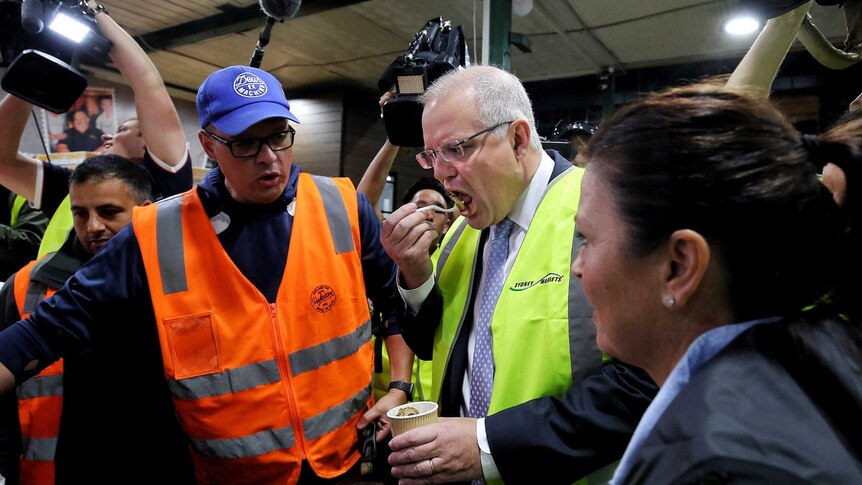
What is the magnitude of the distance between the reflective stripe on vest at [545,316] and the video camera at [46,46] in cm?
152

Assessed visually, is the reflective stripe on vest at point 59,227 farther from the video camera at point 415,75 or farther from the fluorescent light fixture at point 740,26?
the fluorescent light fixture at point 740,26

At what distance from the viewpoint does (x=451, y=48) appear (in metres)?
1.90

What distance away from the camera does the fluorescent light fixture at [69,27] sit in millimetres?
1567

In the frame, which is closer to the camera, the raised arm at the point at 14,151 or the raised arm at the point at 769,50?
the raised arm at the point at 769,50

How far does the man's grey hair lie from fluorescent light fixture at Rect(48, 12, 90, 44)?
3.89 ft

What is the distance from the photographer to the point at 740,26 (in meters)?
4.24

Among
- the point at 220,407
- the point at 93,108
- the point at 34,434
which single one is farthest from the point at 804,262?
the point at 93,108

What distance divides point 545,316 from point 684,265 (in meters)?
0.45

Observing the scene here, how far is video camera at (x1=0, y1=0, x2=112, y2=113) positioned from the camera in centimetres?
153

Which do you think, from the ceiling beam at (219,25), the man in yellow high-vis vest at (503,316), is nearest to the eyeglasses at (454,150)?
the man in yellow high-vis vest at (503,316)

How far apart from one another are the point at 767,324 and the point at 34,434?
1.93m

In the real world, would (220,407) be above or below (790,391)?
below

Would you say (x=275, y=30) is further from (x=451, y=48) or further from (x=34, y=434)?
(x=34, y=434)

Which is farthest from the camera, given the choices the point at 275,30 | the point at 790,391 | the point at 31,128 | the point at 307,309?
the point at 31,128
